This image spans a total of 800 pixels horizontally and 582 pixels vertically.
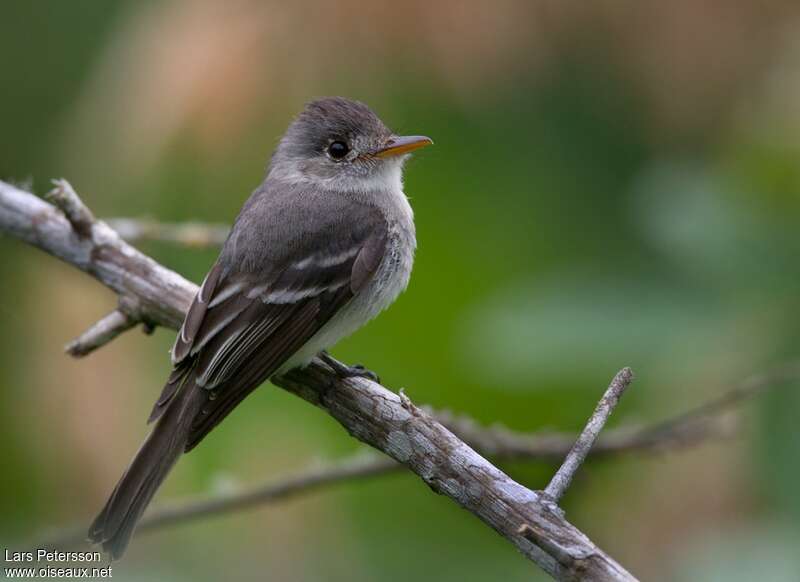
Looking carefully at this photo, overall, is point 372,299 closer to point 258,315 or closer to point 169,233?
point 258,315

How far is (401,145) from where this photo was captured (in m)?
3.97

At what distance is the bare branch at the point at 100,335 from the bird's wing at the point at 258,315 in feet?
0.65

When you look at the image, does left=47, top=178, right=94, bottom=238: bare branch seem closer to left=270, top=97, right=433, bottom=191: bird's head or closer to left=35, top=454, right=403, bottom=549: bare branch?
left=270, top=97, right=433, bottom=191: bird's head

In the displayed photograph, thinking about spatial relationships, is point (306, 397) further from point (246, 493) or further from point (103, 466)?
point (103, 466)

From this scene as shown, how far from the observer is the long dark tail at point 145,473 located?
10.3ft

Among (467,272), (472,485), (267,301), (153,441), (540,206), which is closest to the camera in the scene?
(472,485)

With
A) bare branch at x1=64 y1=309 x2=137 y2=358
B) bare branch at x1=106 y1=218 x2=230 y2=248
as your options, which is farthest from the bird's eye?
bare branch at x1=64 y1=309 x2=137 y2=358

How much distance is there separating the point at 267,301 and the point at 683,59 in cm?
224

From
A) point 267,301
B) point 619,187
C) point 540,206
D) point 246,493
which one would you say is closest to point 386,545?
point 246,493

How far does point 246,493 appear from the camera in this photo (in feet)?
11.8

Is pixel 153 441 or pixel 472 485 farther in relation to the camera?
pixel 153 441

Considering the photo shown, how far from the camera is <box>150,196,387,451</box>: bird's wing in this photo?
129 inches

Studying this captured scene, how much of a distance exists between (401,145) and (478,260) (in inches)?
21.2

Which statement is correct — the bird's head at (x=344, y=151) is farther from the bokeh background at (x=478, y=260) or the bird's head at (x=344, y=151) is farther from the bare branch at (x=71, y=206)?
the bare branch at (x=71, y=206)
